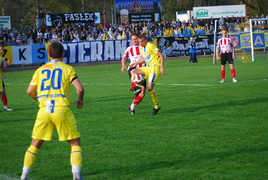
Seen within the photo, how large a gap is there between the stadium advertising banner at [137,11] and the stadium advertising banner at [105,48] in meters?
10.2

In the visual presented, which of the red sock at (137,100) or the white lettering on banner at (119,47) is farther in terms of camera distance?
the white lettering on banner at (119,47)

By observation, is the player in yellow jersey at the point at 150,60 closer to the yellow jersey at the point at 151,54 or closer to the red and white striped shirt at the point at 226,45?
the yellow jersey at the point at 151,54

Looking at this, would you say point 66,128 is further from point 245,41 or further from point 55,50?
point 245,41

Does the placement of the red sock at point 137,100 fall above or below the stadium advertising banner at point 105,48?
below

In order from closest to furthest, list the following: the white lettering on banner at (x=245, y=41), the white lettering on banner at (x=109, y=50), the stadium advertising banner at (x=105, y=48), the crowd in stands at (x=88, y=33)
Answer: the white lettering on banner at (x=245, y=41) → the stadium advertising banner at (x=105, y=48) → the white lettering on banner at (x=109, y=50) → the crowd in stands at (x=88, y=33)

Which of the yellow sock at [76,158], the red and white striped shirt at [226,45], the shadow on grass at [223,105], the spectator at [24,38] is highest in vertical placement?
the spectator at [24,38]

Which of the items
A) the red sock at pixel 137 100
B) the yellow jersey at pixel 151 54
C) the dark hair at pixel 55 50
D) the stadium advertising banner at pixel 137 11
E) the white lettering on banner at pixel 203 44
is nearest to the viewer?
the dark hair at pixel 55 50

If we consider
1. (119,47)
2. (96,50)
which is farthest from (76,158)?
(119,47)

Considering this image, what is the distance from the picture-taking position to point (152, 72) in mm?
10797

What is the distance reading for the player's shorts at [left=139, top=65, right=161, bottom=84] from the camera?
10.7 meters

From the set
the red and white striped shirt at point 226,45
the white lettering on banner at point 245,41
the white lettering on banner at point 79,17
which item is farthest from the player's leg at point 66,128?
the white lettering on banner at point 79,17

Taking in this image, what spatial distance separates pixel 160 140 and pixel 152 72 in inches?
145

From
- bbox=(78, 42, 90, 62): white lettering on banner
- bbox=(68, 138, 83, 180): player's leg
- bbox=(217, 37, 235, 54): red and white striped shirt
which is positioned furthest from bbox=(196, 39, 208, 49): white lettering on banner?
bbox=(68, 138, 83, 180): player's leg

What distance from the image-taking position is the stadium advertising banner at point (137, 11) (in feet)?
153
